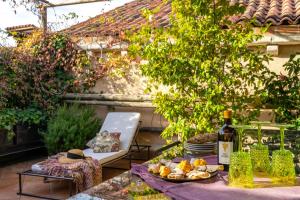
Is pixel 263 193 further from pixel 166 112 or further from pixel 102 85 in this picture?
pixel 102 85

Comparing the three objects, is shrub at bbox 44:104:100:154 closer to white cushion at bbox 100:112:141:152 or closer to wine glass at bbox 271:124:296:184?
white cushion at bbox 100:112:141:152

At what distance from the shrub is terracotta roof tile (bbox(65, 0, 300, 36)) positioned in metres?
1.72

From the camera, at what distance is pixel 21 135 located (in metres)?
6.03

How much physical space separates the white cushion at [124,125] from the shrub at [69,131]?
275mm

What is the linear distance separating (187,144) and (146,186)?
2.60ft

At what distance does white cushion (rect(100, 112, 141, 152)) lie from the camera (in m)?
5.19

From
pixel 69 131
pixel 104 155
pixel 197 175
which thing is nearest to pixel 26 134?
pixel 69 131

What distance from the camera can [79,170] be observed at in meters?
3.88

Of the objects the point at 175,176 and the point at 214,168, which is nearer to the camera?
the point at 175,176

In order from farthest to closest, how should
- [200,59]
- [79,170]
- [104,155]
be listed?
1. [104,155]
2. [200,59]
3. [79,170]

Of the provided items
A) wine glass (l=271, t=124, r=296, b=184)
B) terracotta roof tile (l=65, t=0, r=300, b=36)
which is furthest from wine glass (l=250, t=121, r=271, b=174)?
terracotta roof tile (l=65, t=0, r=300, b=36)

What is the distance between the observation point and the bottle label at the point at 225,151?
1.87 metres

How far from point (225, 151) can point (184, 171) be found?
27 centimetres

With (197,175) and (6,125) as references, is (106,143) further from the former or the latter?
(197,175)
